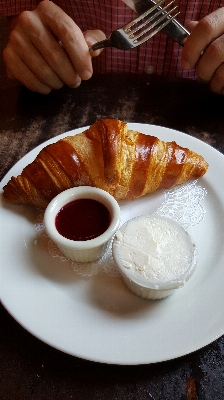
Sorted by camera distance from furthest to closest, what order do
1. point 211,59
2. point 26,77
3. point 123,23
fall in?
point 123,23 → point 26,77 → point 211,59

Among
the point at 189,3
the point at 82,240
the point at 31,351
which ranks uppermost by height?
the point at 189,3

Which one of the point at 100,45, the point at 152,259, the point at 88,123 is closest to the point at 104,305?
the point at 152,259

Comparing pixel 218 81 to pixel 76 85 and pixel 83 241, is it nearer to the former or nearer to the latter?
pixel 76 85

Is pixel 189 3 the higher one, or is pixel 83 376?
pixel 189 3

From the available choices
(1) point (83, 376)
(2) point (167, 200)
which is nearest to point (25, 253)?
(1) point (83, 376)

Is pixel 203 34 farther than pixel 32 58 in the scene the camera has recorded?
No

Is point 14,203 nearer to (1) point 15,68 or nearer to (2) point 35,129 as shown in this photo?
(2) point 35,129

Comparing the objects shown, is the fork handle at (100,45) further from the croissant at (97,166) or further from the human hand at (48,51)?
the croissant at (97,166)
